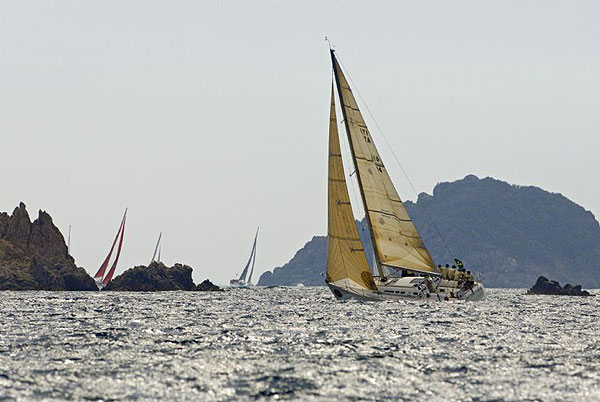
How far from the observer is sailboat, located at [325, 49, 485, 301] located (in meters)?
64.7

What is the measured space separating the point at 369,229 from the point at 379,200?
7.43 feet

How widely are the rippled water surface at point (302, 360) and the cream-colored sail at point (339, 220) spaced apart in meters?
15.8

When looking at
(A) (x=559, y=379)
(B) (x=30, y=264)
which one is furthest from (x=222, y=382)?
(B) (x=30, y=264)

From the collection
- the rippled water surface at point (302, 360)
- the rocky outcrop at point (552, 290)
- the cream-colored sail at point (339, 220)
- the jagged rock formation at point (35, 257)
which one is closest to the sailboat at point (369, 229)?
the cream-colored sail at point (339, 220)

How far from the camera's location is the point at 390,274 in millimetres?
72312

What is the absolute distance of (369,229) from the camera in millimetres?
66812

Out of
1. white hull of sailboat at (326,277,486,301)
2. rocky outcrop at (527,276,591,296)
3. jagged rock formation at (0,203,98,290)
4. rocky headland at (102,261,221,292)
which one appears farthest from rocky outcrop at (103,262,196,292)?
white hull of sailboat at (326,277,486,301)

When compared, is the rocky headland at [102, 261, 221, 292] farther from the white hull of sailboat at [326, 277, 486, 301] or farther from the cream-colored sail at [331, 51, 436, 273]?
the cream-colored sail at [331, 51, 436, 273]

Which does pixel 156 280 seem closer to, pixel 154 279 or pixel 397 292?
pixel 154 279

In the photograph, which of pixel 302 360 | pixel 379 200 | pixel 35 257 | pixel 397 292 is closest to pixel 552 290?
pixel 35 257

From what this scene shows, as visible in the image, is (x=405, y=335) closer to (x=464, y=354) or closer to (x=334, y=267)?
(x=464, y=354)

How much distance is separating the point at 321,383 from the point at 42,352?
38.4 feet

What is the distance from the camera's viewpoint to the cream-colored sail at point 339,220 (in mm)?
64312

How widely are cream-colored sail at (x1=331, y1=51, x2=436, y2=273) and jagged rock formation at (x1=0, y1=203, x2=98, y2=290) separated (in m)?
90.3
